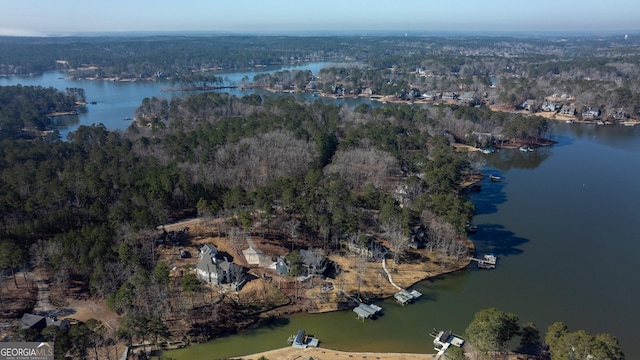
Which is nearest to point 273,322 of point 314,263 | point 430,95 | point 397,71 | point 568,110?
point 314,263

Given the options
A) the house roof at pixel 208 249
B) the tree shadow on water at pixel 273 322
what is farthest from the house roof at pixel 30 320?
the tree shadow on water at pixel 273 322

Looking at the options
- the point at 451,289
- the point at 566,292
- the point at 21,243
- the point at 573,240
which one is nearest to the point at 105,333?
the point at 21,243

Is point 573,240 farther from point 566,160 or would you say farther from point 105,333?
point 105,333

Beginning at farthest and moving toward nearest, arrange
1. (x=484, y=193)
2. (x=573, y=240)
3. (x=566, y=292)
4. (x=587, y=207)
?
(x=484, y=193)
(x=587, y=207)
(x=573, y=240)
(x=566, y=292)

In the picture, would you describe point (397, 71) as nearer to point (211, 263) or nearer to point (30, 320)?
point (211, 263)

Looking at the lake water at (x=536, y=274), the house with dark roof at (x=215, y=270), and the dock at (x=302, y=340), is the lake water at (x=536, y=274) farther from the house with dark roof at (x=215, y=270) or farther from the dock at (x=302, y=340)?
the house with dark roof at (x=215, y=270)
